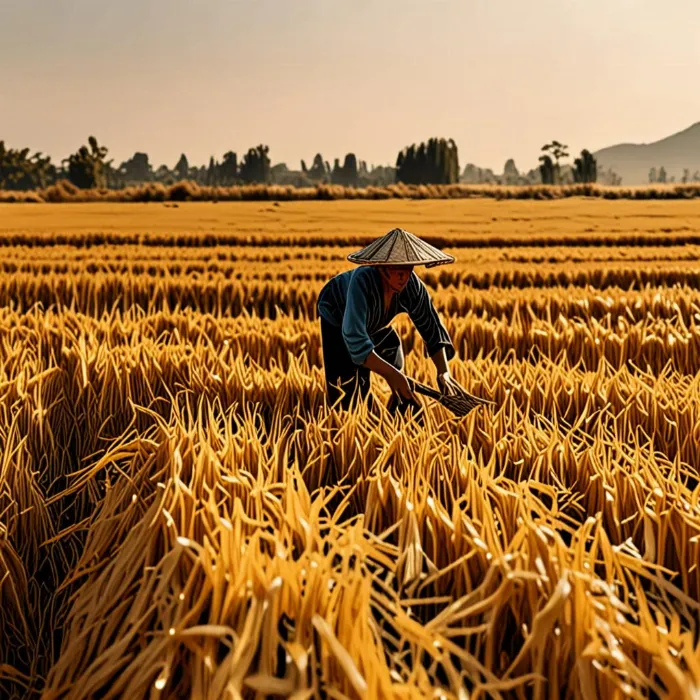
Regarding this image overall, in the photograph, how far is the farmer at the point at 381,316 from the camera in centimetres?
225

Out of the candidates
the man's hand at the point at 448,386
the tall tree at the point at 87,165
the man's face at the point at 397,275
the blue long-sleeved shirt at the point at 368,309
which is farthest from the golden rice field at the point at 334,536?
the tall tree at the point at 87,165

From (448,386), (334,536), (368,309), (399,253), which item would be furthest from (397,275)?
(334,536)

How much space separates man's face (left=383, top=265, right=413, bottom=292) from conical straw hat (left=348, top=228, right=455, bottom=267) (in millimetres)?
78

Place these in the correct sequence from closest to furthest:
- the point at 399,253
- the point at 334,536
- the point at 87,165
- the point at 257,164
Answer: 1. the point at 334,536
2. the point at 399,253
3. the point at 87,165
4. the point at 257,164

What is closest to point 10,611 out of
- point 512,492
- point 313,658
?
point 313,658

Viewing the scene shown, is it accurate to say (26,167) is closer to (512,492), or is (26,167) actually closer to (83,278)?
(83,278)

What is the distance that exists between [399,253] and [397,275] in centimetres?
13

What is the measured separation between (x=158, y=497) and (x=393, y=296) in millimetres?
1260

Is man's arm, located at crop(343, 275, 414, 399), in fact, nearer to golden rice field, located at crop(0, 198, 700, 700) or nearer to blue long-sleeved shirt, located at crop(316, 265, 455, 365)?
blue long-sleeved shirt, located at crop(316, 265, 455, 365)

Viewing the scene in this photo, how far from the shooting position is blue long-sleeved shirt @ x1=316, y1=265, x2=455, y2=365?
2.38 meters

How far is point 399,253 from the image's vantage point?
222cm

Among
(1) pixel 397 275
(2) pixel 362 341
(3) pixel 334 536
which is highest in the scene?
(1) pixel 397 275

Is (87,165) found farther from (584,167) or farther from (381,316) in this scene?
(381,316)

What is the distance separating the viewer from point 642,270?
822cm
